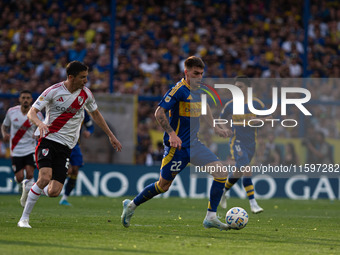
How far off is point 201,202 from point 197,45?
25.3ft

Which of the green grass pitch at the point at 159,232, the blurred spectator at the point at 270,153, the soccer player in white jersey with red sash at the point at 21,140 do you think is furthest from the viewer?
the blurred spectator at the point at 270,153

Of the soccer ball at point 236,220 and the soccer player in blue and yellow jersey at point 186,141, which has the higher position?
the soccer player in blue and yellow jersey at point 186,141

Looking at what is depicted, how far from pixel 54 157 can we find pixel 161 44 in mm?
13886

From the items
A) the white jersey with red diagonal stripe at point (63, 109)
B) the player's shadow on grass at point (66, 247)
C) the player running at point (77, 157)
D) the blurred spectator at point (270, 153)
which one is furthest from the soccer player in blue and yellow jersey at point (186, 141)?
the blurred spectator at point (270, 153)

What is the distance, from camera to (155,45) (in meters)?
22.9

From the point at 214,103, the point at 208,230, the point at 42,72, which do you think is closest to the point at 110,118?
the point at 214,103

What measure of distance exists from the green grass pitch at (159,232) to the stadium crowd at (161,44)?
5.56 metres

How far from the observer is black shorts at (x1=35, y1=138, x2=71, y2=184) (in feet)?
30.9

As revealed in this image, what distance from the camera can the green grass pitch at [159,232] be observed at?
7.57 meters

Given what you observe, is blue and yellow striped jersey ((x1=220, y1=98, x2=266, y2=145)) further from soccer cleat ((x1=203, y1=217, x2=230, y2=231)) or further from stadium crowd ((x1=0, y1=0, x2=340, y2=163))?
stadium crowd ((x1=0, y1=0, x2=340, y2=163))

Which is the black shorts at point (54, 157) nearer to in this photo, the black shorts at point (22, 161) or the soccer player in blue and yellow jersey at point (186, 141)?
the soccer player in blue and yellow jersey at point (186, 141)

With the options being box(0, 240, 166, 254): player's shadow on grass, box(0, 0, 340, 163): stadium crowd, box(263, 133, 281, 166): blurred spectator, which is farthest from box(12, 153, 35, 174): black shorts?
box(0, 240, 166, 254): player's shadow on grass

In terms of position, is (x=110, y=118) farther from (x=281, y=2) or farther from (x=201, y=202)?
(x=281, y=2)

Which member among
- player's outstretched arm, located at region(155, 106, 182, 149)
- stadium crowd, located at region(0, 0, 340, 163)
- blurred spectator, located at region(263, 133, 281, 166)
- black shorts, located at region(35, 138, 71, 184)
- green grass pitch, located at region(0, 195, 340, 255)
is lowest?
green grass pitch, located at region(0, 195, 340, 255)
